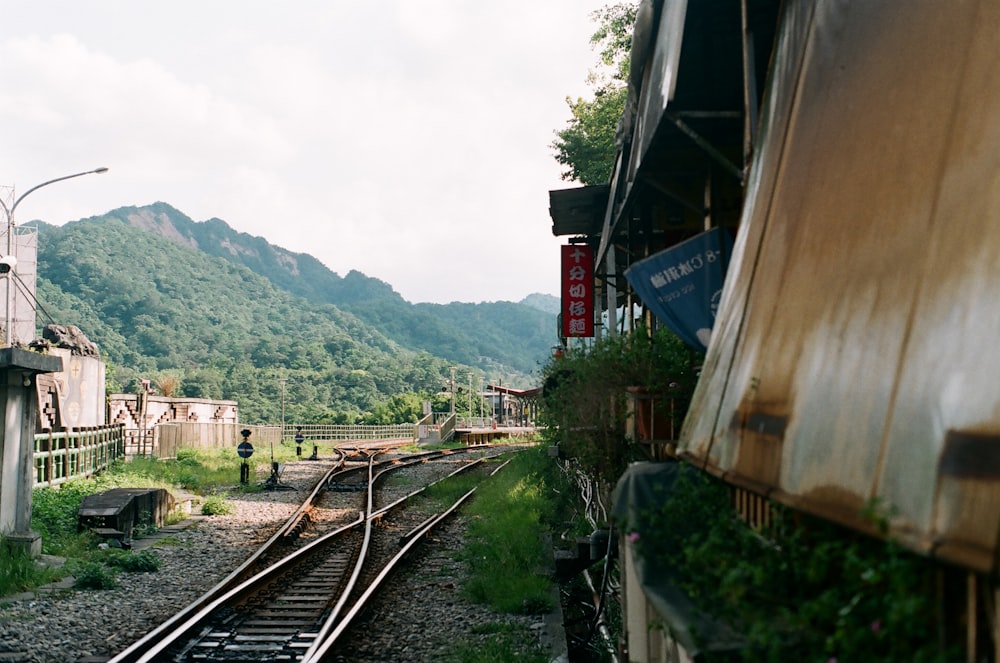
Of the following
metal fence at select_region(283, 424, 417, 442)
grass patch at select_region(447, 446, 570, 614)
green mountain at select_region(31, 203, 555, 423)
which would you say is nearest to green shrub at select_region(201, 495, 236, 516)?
grass patch at select_region(447, 446, 570, 614)

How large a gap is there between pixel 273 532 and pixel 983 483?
14.3 metres

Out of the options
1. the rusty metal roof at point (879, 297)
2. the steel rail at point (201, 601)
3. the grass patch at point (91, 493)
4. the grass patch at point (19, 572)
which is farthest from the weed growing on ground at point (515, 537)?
the rusty metal roof at point (879, 297)

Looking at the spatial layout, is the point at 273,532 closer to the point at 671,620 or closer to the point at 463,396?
the point at 671,620

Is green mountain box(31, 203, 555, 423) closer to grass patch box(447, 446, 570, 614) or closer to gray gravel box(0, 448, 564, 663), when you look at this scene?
grass patch box(447, 446, 570, 614)

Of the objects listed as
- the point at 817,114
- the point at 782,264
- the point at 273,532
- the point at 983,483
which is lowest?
the point at 273,532

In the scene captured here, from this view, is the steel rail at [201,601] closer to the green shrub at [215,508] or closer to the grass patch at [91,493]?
the grass patch at [91,493]

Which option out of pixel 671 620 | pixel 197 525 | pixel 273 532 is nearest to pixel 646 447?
pixel 671 620

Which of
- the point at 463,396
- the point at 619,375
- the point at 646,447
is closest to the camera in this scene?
the point at 646,447

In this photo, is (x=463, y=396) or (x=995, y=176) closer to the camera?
(x=995, y=176)

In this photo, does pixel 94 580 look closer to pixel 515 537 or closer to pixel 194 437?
pixel 515 537

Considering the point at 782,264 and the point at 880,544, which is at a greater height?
the point at 782,264

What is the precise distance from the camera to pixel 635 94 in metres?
9.91

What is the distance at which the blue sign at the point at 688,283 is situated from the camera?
6691mm

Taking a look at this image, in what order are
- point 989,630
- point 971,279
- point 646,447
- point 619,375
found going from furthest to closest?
point 619,375
point 646,447
point 971,279
point 989,630
